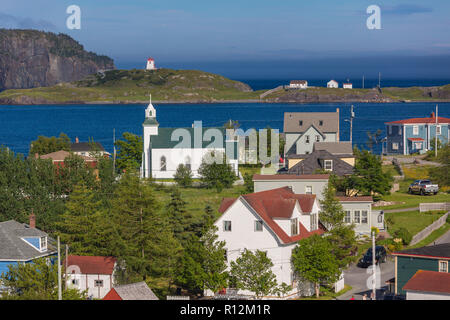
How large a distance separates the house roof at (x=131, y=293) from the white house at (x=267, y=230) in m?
6.18

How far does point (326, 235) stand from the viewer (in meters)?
32.5

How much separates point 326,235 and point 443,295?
10.9 m

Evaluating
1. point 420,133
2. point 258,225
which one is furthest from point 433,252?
point 420,133

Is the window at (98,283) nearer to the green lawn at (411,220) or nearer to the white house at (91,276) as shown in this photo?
the white house at (91,276)

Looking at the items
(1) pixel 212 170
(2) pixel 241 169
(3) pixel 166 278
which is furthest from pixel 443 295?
(2) pixel 241 169

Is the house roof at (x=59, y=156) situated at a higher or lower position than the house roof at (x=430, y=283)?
higher

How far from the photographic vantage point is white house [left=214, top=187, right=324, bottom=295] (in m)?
28.1

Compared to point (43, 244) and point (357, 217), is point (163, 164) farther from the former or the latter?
point (43, 244)

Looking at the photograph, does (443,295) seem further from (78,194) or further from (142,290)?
(78,194)

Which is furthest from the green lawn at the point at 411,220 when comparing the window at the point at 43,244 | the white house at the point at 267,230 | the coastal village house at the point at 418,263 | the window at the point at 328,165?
the window at the point at 43,244

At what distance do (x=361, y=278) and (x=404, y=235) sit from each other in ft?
21.8

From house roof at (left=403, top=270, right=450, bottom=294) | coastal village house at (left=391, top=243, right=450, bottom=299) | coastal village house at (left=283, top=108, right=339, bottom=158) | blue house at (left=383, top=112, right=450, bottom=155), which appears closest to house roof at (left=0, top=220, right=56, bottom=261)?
coastal village house at (left=391, top=243, right=450, bottom=299)

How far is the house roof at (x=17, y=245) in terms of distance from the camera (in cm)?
2948

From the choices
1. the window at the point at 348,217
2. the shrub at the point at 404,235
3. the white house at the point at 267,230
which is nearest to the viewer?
the white house at the point at 267,230
